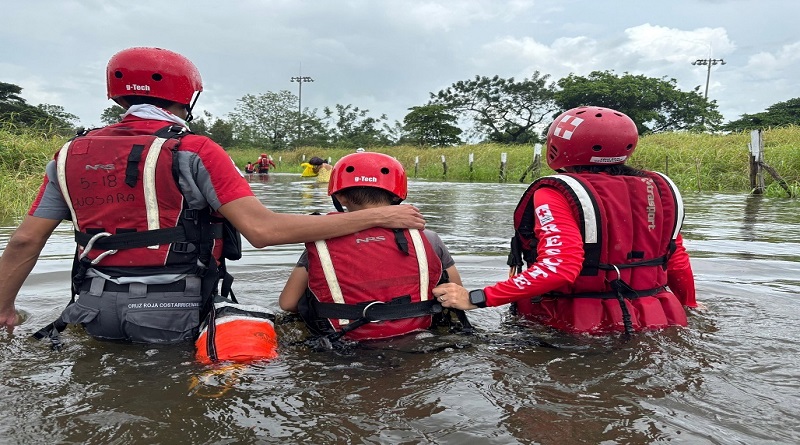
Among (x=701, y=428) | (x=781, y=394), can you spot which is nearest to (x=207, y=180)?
(x=701, y=428)

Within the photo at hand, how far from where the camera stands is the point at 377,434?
2.07 m

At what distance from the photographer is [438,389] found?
2.50 metres

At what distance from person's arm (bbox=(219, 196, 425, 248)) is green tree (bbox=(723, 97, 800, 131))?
47.2 metres

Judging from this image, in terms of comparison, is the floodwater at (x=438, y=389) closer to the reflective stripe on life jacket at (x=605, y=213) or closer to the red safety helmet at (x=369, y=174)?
the reflective stripe on life jacket at (x=605, y=213)

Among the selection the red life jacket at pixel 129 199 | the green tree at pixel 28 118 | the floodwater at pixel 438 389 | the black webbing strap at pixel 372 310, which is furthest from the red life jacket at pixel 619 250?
the green tree at pixel 28 118

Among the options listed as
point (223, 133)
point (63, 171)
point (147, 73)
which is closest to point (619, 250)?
point (147, 73)

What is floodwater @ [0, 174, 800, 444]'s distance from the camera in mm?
2076

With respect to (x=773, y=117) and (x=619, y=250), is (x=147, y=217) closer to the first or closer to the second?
(x=619, y=250)

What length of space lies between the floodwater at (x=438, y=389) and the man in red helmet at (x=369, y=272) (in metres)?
0.16

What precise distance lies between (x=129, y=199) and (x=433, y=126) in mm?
51768

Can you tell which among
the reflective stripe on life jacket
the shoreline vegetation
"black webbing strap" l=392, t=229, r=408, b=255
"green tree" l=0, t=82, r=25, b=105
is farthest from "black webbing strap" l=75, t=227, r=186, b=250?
"green tree" l=0, t=82, r=25, b=105

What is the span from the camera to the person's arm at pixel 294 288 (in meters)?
3.22

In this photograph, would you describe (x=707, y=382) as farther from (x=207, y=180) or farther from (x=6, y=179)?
(x=6, y=179)

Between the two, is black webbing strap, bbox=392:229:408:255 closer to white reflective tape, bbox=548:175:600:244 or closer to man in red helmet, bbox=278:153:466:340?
man in red helmet, bbox=278:153:466:340
